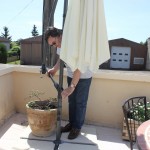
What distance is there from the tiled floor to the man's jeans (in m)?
0.22

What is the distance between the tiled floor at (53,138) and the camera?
3361mm

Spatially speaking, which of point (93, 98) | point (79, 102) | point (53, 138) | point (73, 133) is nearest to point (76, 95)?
point (79, 102)

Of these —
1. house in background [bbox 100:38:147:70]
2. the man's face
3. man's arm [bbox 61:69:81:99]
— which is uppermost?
the man's face

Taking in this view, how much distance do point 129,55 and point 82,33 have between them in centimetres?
2262

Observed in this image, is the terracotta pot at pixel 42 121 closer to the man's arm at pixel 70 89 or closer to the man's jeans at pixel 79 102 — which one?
the man's jeans at pixel 79 102

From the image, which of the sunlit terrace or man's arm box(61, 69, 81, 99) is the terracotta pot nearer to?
the sunlit terrace

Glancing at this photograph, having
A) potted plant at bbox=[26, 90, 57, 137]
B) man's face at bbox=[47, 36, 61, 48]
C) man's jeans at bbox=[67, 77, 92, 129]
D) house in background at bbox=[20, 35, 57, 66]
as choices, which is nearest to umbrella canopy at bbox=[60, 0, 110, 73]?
man's face at bbox=[47, 36, 61, 48]

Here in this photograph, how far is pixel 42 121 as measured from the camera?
138 inches

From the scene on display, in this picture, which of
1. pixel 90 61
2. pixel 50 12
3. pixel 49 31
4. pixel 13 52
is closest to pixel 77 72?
pixel 90 61

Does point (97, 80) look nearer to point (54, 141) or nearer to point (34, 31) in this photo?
point (54, 141)

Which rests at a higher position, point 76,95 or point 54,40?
point 54,40

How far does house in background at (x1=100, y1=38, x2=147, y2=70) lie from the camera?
24.8 m

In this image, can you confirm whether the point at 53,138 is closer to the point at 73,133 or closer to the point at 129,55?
the point at 73,133

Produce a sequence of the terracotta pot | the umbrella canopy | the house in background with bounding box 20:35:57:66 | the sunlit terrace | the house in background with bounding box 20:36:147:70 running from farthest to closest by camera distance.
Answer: the house in background with bounding box 20:35:57:66, the house in background with bounding box 20:36:147:70, the sunlit terrace, the terracotta pot, the umbrella canopy
